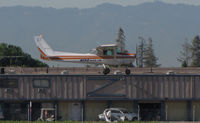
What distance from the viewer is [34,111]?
144 feet

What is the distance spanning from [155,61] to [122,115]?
359ft

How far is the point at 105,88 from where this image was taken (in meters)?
45.3

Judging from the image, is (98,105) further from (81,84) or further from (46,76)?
(46,76)

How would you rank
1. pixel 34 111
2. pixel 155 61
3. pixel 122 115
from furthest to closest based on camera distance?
pixel 155 61, pixel 34 111, pixel 122 115

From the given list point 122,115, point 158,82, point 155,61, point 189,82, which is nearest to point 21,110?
point 122,115

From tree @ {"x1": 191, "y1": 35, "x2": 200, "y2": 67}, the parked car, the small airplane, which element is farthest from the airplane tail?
tree @ {"x1": 191, "y1": 35, "x2": 200, "y2": 67}

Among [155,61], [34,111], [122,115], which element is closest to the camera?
[122,115]

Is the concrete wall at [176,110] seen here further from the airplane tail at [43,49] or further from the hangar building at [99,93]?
the airplane tail at [43,49]

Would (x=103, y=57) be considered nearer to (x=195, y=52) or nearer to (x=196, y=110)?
(x=196, y=110)

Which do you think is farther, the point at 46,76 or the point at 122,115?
the point at 46,76

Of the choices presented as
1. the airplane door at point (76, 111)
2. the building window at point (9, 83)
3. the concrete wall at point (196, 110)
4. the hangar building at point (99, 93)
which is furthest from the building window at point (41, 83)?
the concrete wall at point (196, 110)

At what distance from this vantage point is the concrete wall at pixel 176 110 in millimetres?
44281

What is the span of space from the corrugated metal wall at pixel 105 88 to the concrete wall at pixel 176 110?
988mm

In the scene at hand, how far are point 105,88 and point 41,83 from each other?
20.6 feet
